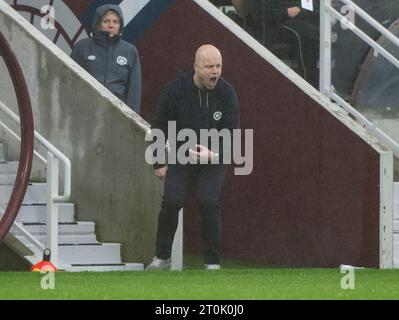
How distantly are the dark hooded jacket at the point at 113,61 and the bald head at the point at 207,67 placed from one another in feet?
6.08

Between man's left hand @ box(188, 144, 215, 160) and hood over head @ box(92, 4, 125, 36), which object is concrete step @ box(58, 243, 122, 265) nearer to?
man's left hand @ box(188, 144, 215, 160)

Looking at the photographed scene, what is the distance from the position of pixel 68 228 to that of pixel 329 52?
10.9ft

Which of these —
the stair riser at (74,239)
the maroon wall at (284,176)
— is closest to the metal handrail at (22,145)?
the stair riser at (74,239)

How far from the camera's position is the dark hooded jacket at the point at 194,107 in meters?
19.1

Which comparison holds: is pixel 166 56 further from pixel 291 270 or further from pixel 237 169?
pixel 291 270

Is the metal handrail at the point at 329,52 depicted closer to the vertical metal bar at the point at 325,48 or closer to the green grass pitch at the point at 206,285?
the vertical metal bar at the point at 325,48

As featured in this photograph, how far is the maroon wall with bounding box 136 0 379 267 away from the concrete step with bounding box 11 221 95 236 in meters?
Answer: 1.50

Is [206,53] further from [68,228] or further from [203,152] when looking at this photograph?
[68,228]

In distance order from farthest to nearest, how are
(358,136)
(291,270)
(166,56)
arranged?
(166,56) → (358,136) → (291,270)

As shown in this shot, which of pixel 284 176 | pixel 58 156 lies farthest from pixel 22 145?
pixel 284 176

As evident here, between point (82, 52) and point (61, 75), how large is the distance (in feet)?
3.04

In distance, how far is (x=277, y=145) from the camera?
20656 mm

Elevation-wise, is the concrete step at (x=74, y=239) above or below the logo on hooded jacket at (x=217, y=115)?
below
